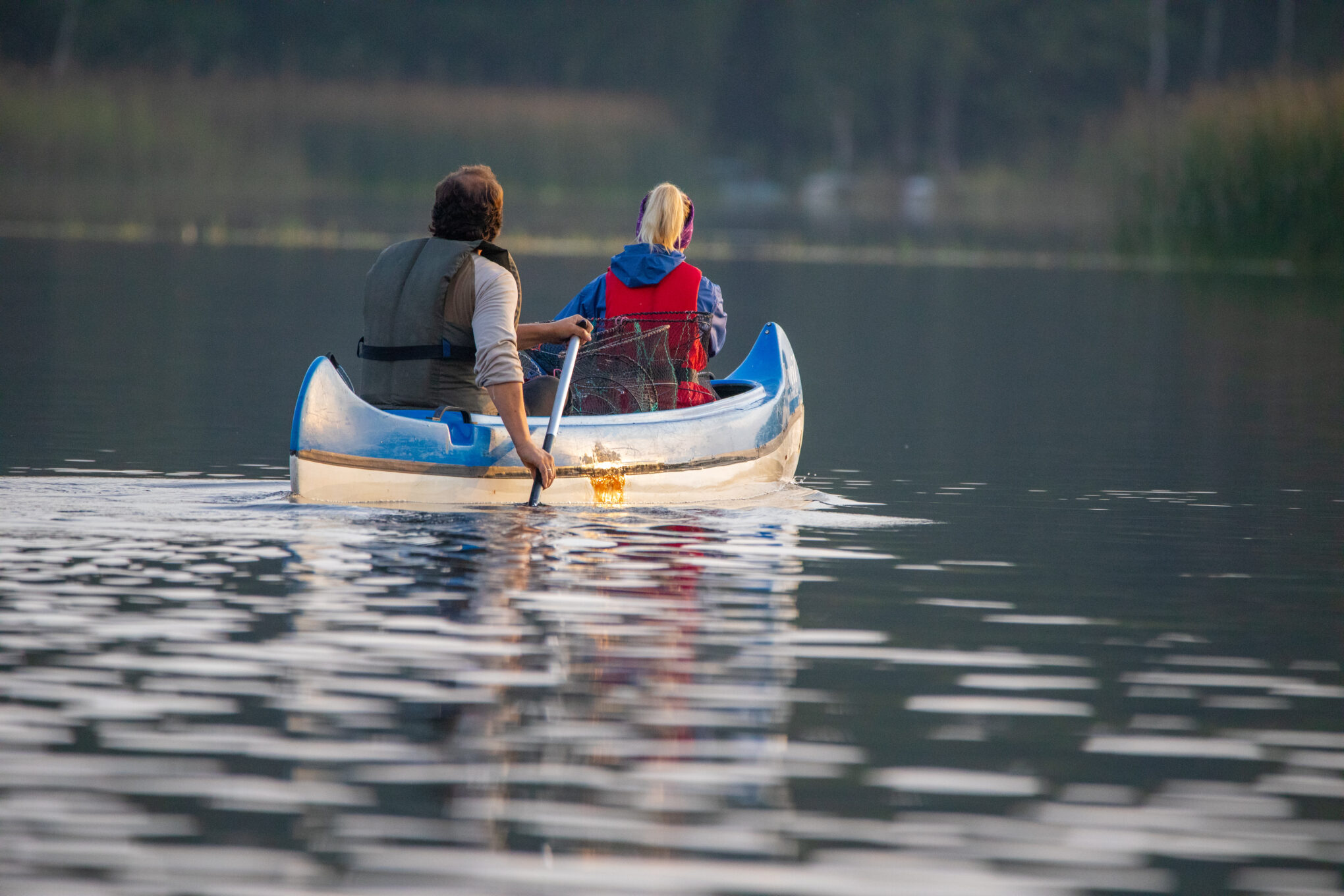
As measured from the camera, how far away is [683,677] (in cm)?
546

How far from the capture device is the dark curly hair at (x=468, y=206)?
797 centimetres

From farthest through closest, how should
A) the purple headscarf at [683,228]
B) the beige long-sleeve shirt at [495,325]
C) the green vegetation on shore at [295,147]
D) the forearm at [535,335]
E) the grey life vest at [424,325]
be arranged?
the green vegetation on shore at [295,147] → the purple headscarf at [683,228] → the forearm at [535,335] → the grey life vest at [424,325] → the beige long-sleeve shirt at [495,325]

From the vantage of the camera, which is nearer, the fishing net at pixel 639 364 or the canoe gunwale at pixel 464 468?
the canoe gunwale at pixel 464 468

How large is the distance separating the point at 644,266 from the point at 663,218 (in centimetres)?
21

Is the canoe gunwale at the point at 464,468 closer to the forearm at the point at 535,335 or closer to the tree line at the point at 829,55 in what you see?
the forearm at the point at 535,335

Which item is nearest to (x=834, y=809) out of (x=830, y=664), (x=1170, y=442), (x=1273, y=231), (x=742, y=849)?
(x=742, y=849)

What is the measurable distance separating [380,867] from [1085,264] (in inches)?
1051

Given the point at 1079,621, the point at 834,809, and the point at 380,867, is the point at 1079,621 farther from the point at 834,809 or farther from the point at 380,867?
the point at 380,867

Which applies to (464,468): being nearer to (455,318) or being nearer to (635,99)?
(455,318)

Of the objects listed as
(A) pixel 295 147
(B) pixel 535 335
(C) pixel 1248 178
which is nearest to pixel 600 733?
(B) pixel 535 335

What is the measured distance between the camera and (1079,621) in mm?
6531

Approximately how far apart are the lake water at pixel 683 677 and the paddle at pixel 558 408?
90 mm

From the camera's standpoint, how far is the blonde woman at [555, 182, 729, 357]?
8.89 metres

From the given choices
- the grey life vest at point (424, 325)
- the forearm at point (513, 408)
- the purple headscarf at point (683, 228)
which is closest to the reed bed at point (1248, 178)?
the purple headscarf at point (683, 228)
